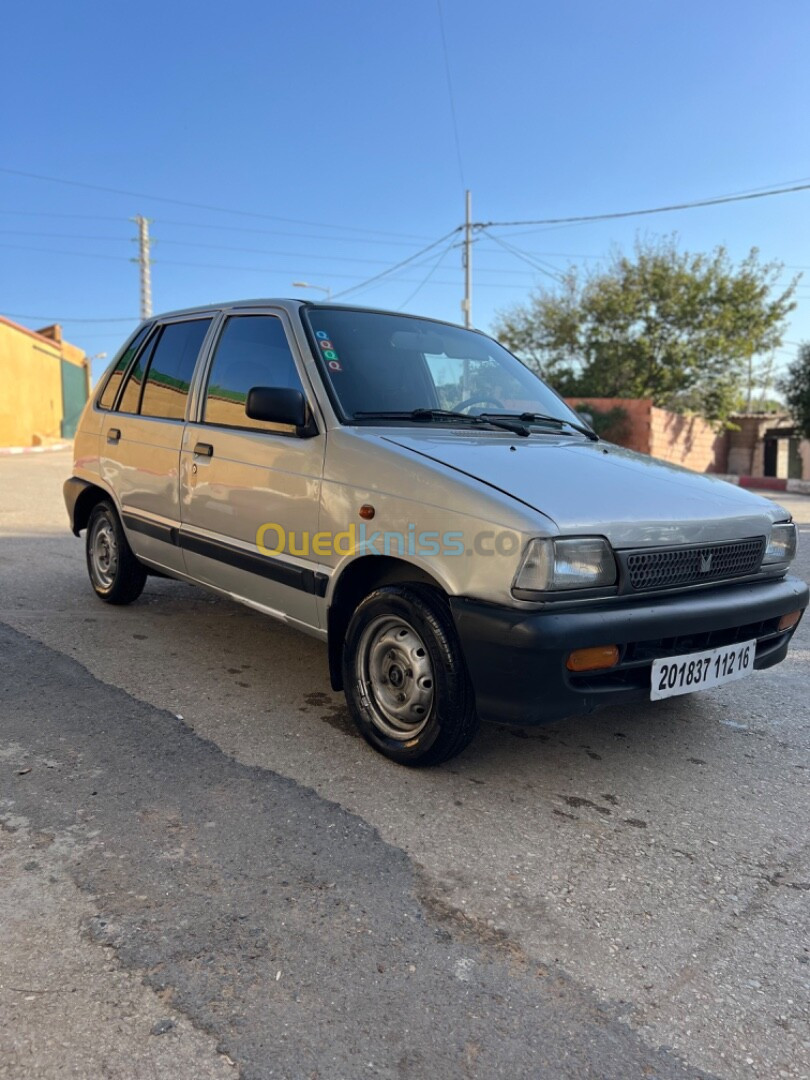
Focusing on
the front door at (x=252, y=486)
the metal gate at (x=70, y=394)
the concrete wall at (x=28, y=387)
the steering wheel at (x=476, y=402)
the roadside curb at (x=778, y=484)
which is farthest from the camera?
the metal gate at (x=70, y=394)

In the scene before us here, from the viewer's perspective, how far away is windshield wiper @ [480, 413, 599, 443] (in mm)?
3900

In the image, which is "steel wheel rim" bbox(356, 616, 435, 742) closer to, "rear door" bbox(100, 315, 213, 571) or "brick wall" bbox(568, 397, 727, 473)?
"rear door" bbox(100, 315, 213, 571)

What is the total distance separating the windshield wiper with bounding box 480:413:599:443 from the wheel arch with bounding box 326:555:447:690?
3.35ft

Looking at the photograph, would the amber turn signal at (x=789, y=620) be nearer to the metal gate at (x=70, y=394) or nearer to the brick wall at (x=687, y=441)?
the brick wall at (x=687, y=441)

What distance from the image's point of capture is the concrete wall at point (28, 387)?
25062mm

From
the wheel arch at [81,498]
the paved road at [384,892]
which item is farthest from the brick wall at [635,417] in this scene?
the paved road at [384,892]

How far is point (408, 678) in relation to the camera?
3.03 meters

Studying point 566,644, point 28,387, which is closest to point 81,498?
point 566,644

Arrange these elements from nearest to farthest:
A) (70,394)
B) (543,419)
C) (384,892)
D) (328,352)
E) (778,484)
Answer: (384,892), (328,352), (543,419), (778,484), (70,394)

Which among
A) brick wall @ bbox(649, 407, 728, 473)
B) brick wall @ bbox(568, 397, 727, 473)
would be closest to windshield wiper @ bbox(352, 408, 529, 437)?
brick wall @ bbox(568, 397, 727, 473)

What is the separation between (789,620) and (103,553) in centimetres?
412

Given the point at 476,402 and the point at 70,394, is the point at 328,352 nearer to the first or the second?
the point at 476,402

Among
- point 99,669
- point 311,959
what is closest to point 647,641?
point 311,959

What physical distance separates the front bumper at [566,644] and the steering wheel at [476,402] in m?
1.37
